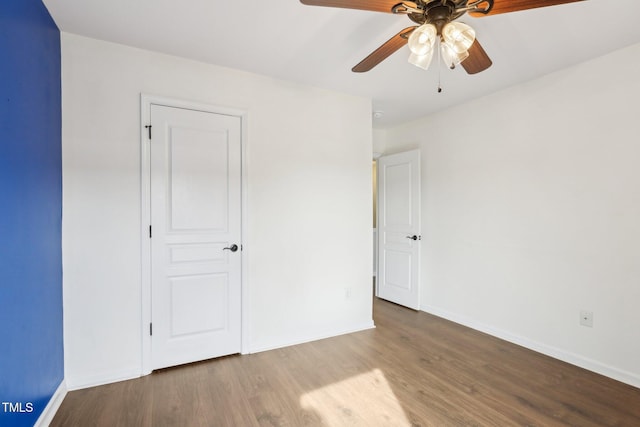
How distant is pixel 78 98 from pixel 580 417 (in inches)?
156

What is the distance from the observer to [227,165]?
2.70 meters

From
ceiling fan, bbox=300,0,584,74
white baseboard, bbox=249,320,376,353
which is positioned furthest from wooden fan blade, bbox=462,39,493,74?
white baseboard, bbox=249,320,376,353

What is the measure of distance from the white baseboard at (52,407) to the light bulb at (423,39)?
2889 millimetres

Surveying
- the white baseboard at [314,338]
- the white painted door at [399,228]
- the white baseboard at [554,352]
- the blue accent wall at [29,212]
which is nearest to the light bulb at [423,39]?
the blue accent wall at [29,212]

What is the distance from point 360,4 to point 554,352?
3.17 metres

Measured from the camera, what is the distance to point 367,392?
2.18 meters

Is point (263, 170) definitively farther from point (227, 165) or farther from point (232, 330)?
point (232, 330)

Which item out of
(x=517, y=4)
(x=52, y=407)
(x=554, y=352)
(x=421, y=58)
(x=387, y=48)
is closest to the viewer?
(x=517, y=4)

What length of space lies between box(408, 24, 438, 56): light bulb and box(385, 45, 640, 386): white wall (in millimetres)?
1921

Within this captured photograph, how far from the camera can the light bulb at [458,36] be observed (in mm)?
1479

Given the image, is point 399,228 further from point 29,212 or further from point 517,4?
point 29,212

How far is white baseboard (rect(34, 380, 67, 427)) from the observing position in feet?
5.84

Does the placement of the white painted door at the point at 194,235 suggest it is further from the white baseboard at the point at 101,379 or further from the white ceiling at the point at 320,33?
the white ceiling at the point at 320,33

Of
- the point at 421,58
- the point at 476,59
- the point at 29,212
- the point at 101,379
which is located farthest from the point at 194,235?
the point at 476,59
